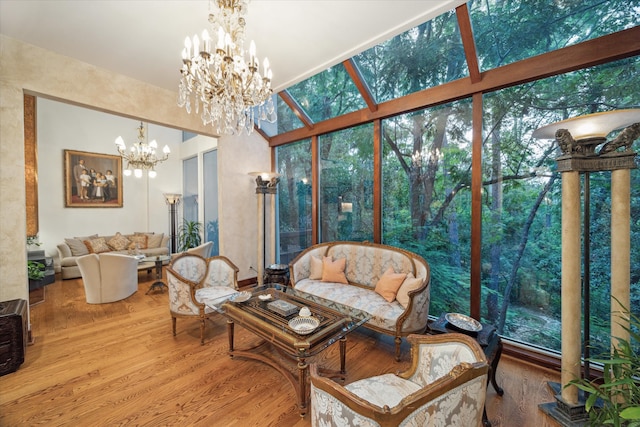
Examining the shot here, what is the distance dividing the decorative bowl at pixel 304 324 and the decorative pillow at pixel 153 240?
596 centimetres

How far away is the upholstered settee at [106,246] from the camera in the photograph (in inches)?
200

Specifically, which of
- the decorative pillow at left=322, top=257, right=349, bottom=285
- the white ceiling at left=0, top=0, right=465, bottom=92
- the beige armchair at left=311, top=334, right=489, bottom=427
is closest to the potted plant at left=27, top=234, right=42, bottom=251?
the white ceiling at left=0, top=0, right=465, bottom=92

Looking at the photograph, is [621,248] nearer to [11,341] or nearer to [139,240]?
[11,341]

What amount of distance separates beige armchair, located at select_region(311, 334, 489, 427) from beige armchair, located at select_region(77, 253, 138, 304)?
3998mm

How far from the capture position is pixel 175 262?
3.07m

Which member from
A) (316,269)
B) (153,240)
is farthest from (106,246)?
(316,269)

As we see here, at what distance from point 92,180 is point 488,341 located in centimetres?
818

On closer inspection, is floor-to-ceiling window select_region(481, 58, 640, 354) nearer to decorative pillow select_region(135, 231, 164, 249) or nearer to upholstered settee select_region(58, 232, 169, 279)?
upholstered settee select_region(58, 232, 169, 279)

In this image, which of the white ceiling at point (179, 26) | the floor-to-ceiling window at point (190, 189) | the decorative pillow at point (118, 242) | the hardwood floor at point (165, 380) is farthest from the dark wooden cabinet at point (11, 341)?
the floor-to-ceiling window at point (190, 189)

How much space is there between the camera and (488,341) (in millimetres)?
1790

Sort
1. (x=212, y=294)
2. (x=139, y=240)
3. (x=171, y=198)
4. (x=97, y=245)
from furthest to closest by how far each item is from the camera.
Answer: (x=171, y=198) < (x=139, y=240) < (x=97, y=245) < (x=212, y=294)

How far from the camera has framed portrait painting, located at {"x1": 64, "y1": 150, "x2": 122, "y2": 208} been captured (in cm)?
Answer: 578

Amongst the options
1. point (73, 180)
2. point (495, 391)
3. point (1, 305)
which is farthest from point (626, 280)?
point (73, 180)

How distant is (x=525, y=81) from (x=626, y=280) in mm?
1870
